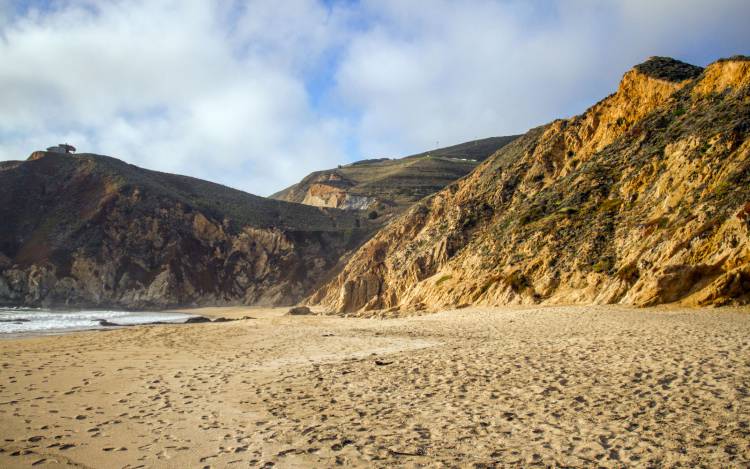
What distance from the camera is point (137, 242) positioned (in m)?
60.1

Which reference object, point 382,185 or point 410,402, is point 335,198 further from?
point 410,402

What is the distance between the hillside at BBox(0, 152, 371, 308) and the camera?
55.0 meters

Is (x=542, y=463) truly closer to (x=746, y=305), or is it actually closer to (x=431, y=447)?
(x=431, y=447)

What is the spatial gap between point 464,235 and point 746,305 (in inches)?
821

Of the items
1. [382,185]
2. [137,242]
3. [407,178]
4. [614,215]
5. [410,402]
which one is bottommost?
[410,402]

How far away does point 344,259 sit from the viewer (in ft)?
190

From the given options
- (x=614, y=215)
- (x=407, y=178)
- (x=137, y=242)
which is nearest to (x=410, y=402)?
(x=614, y=215)

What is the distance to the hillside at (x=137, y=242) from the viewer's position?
55031mm

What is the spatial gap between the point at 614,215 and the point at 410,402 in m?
20.2

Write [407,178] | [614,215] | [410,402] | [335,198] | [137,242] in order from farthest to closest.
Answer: [407,178] → [335,198] → [137,242] → [614,215] → [410,402]

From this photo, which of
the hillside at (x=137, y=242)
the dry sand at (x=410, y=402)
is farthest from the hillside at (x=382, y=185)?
the dry sand at (x=410, y=402)

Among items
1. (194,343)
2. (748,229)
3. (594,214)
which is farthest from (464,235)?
(194,343)

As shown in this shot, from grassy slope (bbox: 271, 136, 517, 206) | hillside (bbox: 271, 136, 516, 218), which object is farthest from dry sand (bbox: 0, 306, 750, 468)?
grassy slope (bbox: 271, 136, 517, 206)

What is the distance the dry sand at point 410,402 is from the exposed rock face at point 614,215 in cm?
407
